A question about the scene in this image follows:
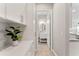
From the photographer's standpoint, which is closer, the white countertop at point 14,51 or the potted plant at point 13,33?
the white countertop at point 14,51

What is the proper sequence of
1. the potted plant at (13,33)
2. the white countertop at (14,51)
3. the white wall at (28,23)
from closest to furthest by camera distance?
the white countertop at (14,51) < the potted plant at (13,33) < the white wall at (28,23)

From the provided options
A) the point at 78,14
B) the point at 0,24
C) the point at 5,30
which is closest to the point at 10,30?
the point at 5,30

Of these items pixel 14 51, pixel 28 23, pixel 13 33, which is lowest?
pixel 14 51

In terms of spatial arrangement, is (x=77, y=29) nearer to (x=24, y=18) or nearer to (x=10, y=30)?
(x=24, y=18)

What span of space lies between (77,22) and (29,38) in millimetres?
972

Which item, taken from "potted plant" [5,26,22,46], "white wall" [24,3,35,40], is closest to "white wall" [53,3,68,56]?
"white wall" [24,3,35,40]

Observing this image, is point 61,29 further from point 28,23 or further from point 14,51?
point 14,51

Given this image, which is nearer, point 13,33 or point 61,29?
point 13,33

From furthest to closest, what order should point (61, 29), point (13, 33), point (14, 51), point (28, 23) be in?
1. point (61, 29)
2. point (28, 23)
3. point (13, 33)
4. point (14, 51)

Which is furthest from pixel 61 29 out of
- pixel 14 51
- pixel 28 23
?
pixel 14 51

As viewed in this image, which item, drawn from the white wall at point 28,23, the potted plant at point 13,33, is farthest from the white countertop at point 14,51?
the white wall at point 28,23

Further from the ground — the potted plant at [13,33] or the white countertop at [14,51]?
the potted plant at [13,33]

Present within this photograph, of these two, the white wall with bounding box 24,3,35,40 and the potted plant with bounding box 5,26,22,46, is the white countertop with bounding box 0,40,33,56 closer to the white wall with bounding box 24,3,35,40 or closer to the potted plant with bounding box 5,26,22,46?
the potted plant with bounding box 5,26,22,46

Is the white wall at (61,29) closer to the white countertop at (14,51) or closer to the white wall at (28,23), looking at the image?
the white wall at (28,23)
